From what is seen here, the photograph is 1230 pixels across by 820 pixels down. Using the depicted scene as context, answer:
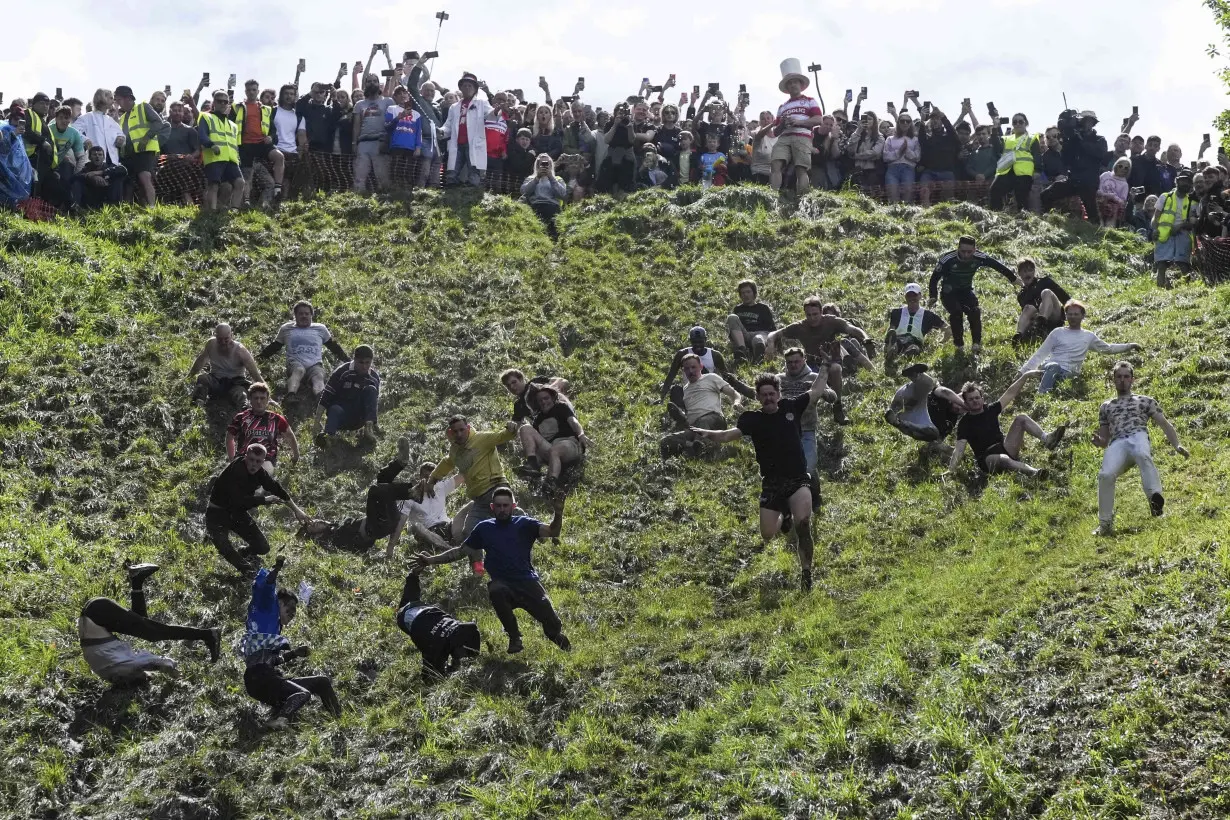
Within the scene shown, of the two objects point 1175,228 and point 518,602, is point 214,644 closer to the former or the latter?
point 518,602

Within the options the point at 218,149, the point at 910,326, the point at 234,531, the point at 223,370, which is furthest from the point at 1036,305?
the point at 218,149

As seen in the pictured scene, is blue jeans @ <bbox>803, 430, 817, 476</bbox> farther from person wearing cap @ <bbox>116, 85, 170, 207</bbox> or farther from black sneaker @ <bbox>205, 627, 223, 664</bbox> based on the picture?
person wearing cap @ <bbox>116, 85, 170, 207</bbox>

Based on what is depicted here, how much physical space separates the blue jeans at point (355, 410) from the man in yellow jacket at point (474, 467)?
315 centimetres

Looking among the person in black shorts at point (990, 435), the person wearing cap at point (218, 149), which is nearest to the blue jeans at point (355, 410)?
the person wearing cap at point (218, 149)

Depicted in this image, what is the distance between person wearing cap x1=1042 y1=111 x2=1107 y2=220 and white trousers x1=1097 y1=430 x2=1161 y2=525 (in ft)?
47.6

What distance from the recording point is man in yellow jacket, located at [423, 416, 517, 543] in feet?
55.9

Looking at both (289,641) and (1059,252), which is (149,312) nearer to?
(289,641)

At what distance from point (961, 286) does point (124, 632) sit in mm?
12823

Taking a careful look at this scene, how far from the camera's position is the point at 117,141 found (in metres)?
25.0

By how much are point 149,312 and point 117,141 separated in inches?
170

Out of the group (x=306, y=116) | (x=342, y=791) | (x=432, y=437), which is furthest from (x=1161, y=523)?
(x=306, y=116)

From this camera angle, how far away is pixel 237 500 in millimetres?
16406

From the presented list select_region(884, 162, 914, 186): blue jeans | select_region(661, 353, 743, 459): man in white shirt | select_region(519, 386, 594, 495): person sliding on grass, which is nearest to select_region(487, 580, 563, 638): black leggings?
select_region(519, 386, 594, 495): person sliding on grass

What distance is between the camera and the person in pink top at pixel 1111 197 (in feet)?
92.1
